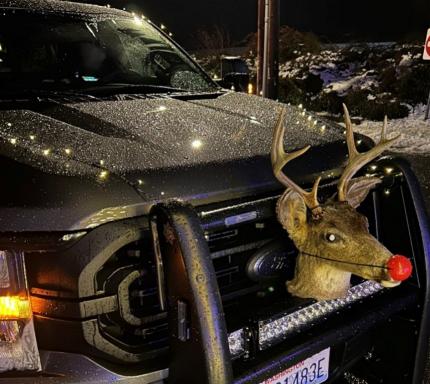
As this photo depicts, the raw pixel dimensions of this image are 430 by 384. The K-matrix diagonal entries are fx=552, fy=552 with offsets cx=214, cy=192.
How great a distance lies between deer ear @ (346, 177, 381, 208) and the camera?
249 centimetres

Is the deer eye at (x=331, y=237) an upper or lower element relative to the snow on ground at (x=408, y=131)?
upper

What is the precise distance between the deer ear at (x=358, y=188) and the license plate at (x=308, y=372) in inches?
26.6

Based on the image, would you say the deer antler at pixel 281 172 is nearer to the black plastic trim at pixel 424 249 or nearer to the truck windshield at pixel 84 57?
the black plastic trim at pixel 424 249

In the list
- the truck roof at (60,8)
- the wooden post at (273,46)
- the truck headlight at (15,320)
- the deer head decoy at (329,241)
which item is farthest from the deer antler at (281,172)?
the wooden post at (273,46)

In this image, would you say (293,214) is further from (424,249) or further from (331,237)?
(424,249)

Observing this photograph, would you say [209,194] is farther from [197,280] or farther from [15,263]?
[15,263]

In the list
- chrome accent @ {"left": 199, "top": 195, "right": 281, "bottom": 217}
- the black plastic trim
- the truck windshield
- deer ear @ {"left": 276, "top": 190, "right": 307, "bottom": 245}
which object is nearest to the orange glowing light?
chrome accent @ {"left": 199, "top": 195, "right": 281, "bottom": 217}

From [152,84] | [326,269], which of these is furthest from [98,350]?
[152,84]

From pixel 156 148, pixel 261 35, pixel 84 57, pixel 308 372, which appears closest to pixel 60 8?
pixel 84 57

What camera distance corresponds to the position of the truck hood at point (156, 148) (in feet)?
6.73

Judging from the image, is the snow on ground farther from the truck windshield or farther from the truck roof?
the truck roof

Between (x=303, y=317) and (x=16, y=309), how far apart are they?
118 cm

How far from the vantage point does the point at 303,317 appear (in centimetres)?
239

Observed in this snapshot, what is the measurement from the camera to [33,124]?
96.5 inches
